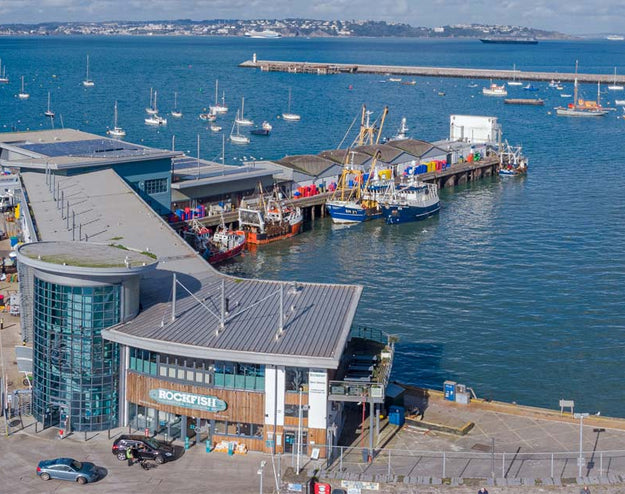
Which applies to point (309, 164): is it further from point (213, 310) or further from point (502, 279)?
point (213, 310)

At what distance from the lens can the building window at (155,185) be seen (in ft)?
302

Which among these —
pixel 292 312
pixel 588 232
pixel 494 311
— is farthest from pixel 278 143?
pixel 292 312

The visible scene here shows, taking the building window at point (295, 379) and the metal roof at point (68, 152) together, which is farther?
the metal roof at point (68, 152)

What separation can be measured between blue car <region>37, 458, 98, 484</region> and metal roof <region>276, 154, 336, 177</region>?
76.4 m

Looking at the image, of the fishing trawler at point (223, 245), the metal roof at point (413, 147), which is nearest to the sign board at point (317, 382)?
the fishing trawler at point (223, 245)

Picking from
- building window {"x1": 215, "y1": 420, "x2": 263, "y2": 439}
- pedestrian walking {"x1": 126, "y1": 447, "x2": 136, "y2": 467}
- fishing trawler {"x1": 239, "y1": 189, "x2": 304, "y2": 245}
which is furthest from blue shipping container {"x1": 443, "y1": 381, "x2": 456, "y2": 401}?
fishing trawler {"x1": 239, "y1": 189, "x2": 304, "y2": 245}

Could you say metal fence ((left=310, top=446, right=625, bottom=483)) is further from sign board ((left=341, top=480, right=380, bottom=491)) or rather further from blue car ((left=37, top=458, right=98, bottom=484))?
blue car ((left=37, top=458, right=98, bottom=484))

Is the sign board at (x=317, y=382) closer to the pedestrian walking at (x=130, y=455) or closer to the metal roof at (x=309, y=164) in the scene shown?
the pedestrian walking at (x=130, y=455)

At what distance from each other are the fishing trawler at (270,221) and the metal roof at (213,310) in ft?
92.5

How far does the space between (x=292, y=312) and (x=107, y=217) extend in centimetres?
2717

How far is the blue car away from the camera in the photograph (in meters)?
40.9

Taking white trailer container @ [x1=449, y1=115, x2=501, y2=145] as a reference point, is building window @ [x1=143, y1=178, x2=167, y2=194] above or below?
below

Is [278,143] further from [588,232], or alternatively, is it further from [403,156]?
[588,232]

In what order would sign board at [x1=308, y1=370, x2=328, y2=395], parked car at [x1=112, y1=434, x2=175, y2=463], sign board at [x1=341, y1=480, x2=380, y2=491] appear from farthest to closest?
sign board at [x1=308, y1=370, x2=328, y2=395] → parked car at [x1=112, y1=434, x2=175, y2=463] → sign board at [x1=341, y1=480, x2=380, y2=491]
